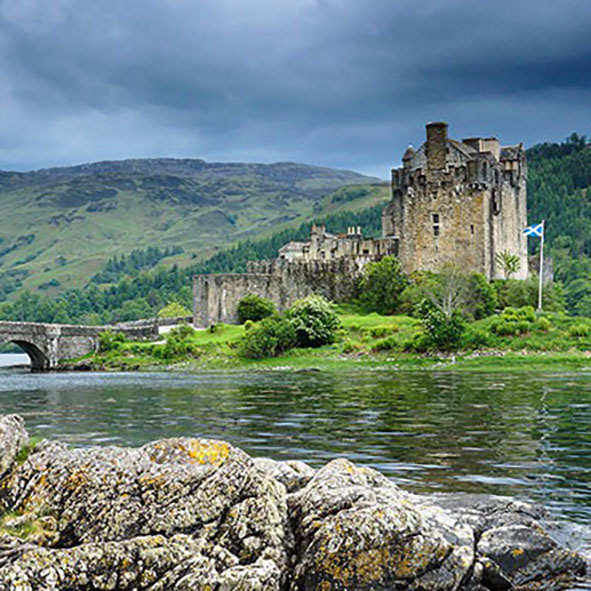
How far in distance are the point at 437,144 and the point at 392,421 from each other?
64.0m

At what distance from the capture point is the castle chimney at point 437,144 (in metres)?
92.3

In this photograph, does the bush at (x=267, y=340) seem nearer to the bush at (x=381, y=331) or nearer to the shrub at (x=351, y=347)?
the shrub at (x=351, y=347)

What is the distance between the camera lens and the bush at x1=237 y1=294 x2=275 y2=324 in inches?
3590

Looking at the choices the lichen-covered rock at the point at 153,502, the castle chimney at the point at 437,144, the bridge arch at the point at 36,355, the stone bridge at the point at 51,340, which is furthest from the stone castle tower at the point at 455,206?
the lichen-covered rock at the point at 153,502

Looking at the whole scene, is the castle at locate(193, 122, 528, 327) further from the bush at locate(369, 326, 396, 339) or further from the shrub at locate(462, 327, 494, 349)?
the shrub at locate(462, 327, 494, 349)

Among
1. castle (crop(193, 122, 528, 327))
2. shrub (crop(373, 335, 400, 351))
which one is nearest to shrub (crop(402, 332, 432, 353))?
shrub (crop(373, 335, 400, 351))

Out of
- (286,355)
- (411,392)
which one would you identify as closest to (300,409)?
(411,392)

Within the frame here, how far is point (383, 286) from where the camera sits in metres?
89.2

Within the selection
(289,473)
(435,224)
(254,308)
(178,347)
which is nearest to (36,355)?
(178,347)

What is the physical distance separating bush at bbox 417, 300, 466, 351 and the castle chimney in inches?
1033

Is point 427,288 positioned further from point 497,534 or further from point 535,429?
point 497,534

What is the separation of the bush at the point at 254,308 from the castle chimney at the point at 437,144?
21497 mm

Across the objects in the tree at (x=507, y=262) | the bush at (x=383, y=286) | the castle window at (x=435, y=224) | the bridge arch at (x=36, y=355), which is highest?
the castle window at (x=435, y=224)

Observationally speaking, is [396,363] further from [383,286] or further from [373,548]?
[373,548]
